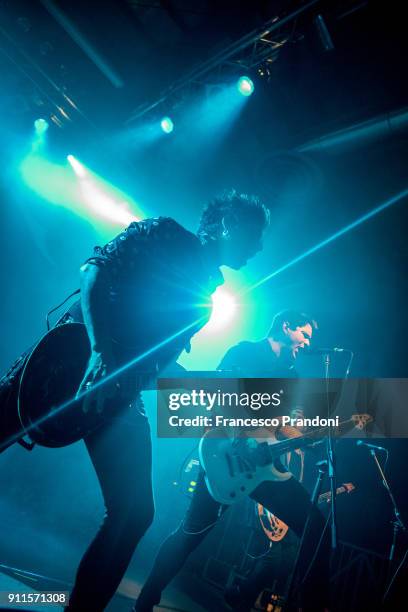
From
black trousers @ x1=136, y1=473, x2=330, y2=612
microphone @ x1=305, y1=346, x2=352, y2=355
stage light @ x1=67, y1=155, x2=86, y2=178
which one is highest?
stage light @ x1=67, y1=155, x2=86, y2=178

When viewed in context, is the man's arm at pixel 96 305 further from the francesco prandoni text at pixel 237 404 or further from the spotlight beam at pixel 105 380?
the francesco prandoni text at pixel 237 404

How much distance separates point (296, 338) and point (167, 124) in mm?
4493

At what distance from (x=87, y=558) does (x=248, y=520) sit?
3831mm

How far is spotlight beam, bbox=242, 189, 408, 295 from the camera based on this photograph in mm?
5832

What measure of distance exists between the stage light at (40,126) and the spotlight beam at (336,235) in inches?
203

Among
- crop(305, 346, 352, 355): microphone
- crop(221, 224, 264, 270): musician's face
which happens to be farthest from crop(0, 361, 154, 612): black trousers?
crop(305, 346, 352, 355): microphone

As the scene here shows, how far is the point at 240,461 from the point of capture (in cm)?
299

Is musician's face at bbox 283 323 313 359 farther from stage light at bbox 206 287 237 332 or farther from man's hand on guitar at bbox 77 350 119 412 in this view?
stage light at bbox 206 287 237 332

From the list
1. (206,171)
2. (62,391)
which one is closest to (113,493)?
(62,391)

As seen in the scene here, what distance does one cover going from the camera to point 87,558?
1.54m

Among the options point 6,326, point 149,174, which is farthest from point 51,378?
point 149,174

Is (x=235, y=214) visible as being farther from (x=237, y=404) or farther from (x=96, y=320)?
(x=237, y=404)

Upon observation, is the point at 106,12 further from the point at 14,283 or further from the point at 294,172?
the point at 14,283

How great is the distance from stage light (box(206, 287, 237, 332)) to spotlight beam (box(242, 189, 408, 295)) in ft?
1.25
